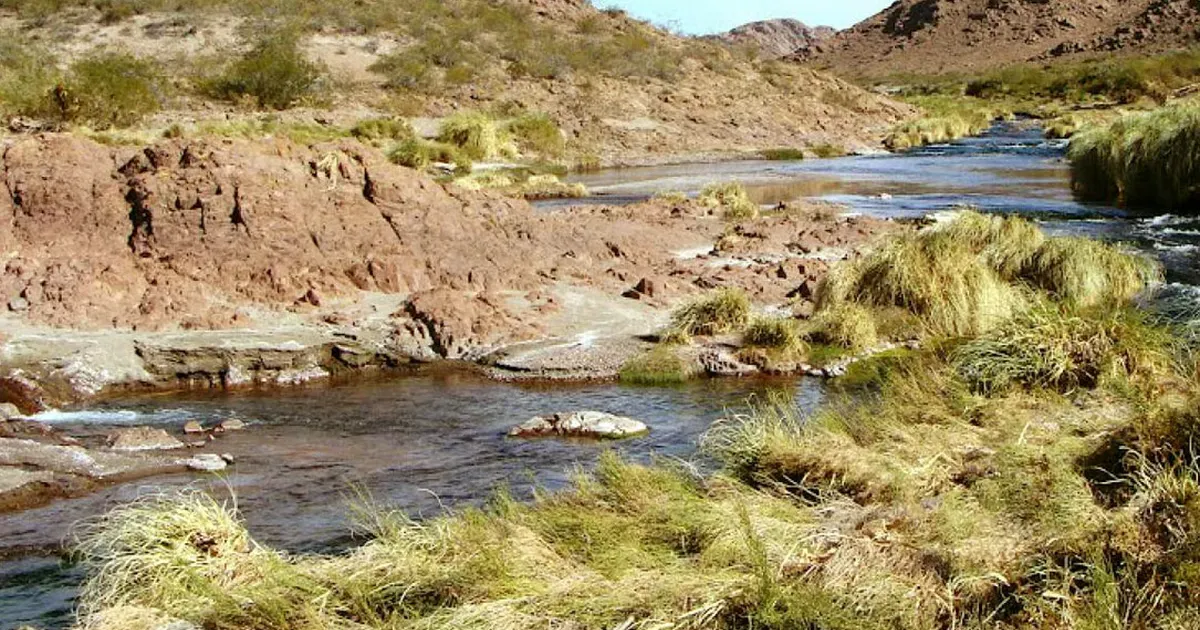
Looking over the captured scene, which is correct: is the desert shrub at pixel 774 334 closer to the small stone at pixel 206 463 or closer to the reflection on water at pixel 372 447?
the reflection on water at pixel 372 447

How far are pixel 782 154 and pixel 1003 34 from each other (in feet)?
309

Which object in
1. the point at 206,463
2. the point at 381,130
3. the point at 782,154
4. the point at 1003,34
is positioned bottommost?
the point at 206,463

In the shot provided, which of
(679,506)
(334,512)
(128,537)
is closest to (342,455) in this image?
(334,512)

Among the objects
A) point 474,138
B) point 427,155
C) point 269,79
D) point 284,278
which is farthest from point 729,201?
point 269,79

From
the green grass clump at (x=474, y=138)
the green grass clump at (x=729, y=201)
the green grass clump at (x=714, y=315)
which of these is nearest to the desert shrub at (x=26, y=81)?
the green grass clump at (x=474, y=138)

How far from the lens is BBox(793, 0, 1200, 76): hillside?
10775 cm

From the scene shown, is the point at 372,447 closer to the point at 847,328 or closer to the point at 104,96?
the point at 847,328

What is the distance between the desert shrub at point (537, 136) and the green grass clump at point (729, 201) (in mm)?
13948

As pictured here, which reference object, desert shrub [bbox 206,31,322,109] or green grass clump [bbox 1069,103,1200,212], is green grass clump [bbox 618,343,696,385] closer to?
green grass clump [bbox 1069,103,1200,212]

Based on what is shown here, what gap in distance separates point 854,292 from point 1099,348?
5.10 metres

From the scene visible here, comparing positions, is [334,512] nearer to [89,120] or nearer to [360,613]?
[360,613]

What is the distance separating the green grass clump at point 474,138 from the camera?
1438 inches

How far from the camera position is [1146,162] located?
23.7 m

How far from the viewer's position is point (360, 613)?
19.0 ft
